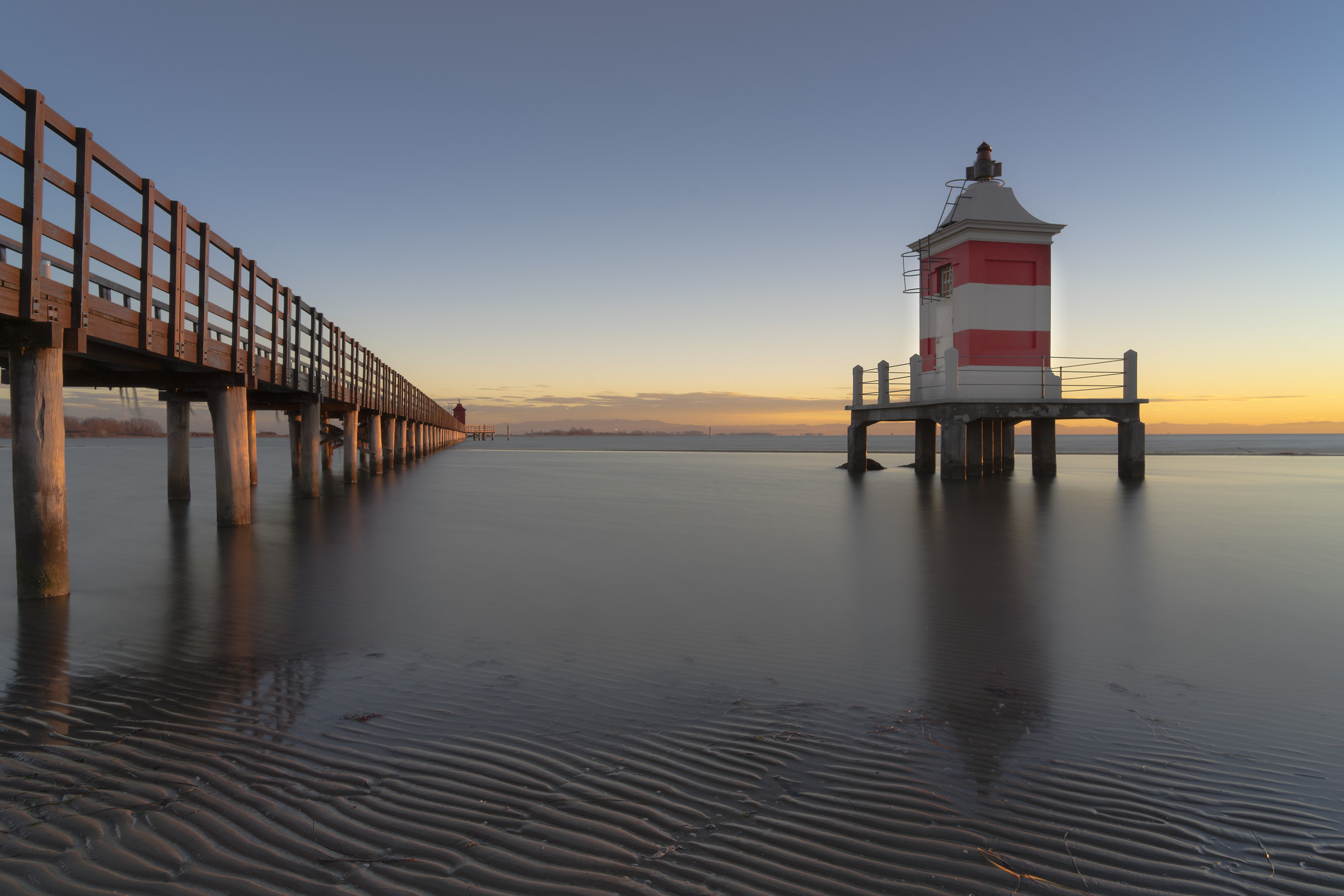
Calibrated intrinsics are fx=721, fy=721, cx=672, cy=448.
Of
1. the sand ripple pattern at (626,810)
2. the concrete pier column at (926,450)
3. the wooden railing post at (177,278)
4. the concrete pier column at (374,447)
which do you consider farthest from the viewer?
the concrete pier column at (926,450)

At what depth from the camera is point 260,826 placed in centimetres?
239

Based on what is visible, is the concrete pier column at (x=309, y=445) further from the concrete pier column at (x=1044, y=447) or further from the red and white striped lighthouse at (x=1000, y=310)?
the concrete pier column at (x=1044, y=447)

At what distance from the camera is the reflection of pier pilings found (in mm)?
3219

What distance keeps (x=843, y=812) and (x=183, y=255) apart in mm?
8041

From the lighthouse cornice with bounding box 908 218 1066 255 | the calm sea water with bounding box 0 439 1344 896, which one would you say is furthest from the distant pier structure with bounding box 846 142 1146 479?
the calm sea water with bounding box 0 439 1344 896

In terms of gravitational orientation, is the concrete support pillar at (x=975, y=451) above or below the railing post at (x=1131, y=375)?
below

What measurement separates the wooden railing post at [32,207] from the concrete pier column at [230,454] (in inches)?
177

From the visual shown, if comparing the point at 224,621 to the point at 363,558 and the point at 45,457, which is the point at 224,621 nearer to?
the point at 45,457

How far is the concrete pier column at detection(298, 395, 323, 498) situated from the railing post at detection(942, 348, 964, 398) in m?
13.9

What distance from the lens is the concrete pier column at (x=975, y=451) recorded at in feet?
63.2

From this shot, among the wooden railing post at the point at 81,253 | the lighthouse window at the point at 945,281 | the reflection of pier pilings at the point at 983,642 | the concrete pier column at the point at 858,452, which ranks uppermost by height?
the lighthouse window at the point at 945,281

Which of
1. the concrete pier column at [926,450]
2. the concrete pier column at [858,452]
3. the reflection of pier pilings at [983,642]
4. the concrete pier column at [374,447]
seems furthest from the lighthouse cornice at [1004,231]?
the concrete pier column at [374,447]

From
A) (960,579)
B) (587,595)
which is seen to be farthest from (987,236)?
(587,595)

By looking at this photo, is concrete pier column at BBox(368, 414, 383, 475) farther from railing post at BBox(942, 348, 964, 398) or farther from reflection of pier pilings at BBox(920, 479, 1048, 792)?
reflection of pier pilings at BBox(920, 479, 1048, 792)
